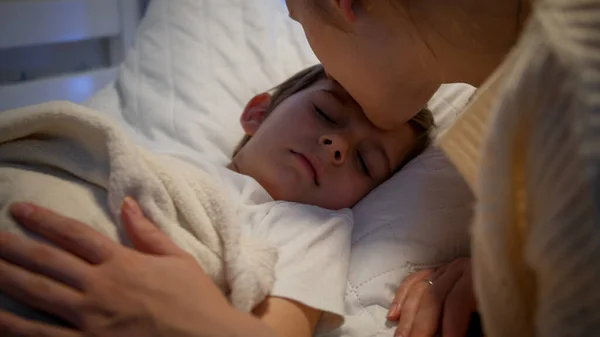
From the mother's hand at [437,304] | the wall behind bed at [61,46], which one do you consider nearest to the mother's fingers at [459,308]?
the mother's hand at [437,304]

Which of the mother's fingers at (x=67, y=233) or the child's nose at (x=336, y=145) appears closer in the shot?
the mother's fingers at (x=67, y=233)

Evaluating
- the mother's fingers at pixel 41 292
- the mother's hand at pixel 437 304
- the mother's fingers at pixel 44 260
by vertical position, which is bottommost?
the mother's hand at pixel 437 304

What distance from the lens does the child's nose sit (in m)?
1.00

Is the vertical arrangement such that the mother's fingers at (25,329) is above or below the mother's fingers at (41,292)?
below

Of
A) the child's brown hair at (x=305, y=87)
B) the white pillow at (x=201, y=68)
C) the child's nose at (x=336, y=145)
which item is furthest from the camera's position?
the white pillow at (x=201, y=68)

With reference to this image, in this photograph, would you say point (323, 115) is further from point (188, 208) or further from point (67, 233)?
point (67, 233)

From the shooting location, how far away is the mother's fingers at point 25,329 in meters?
0.57

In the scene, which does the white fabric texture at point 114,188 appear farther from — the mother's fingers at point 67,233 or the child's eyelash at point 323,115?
the child's eyelash at point 323,115

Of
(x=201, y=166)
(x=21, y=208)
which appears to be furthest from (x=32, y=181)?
(x=201, y=166)

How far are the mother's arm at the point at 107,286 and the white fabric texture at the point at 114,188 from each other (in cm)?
4

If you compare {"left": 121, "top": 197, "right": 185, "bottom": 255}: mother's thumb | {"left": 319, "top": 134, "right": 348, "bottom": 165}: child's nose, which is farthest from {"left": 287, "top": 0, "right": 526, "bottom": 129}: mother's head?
{"left": 121, "top": 197, "right": 185, "bottom": 255}: mother's thumb

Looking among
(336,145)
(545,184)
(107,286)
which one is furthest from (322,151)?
(545,184)

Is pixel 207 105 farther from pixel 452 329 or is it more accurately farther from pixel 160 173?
pixel 452 329

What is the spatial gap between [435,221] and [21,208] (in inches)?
23.1
